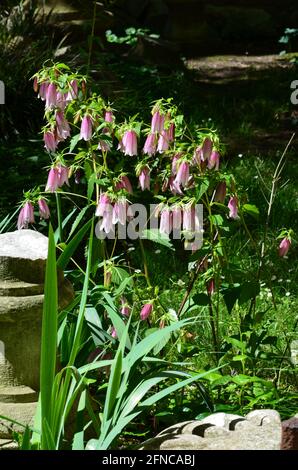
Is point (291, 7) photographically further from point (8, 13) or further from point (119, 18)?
point (8, 13)

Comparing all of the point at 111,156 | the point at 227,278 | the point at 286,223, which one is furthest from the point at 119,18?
the point at 227,278

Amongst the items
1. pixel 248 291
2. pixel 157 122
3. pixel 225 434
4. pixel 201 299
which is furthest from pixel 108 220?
pixel 225 434

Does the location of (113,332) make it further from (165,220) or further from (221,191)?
(221,191)

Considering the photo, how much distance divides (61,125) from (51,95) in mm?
130

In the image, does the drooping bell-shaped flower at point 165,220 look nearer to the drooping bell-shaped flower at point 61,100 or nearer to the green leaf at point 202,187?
the green leaf at point 202,187

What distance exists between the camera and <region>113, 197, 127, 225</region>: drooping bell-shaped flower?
366 centimetres

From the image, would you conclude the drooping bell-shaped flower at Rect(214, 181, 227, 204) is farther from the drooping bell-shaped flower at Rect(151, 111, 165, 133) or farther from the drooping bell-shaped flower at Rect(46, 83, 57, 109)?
the drooping bell-shaped flower at Rect(46, 83, 57, 109)

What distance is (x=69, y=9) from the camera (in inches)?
423

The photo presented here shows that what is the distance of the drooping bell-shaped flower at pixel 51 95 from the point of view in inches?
151

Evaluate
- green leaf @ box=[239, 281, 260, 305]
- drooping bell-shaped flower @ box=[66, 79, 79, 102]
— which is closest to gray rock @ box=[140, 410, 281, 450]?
green leaf @ box=[239, 281, 260, 305]

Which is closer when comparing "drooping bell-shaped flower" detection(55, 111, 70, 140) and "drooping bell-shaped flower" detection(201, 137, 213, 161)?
"drooping bell-shaped flower" detection(201, 137, 213, 161)

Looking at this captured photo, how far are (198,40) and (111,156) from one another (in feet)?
18.5

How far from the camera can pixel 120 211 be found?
3.66 meters

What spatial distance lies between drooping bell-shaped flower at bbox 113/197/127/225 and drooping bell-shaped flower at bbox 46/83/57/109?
19.2 inches
